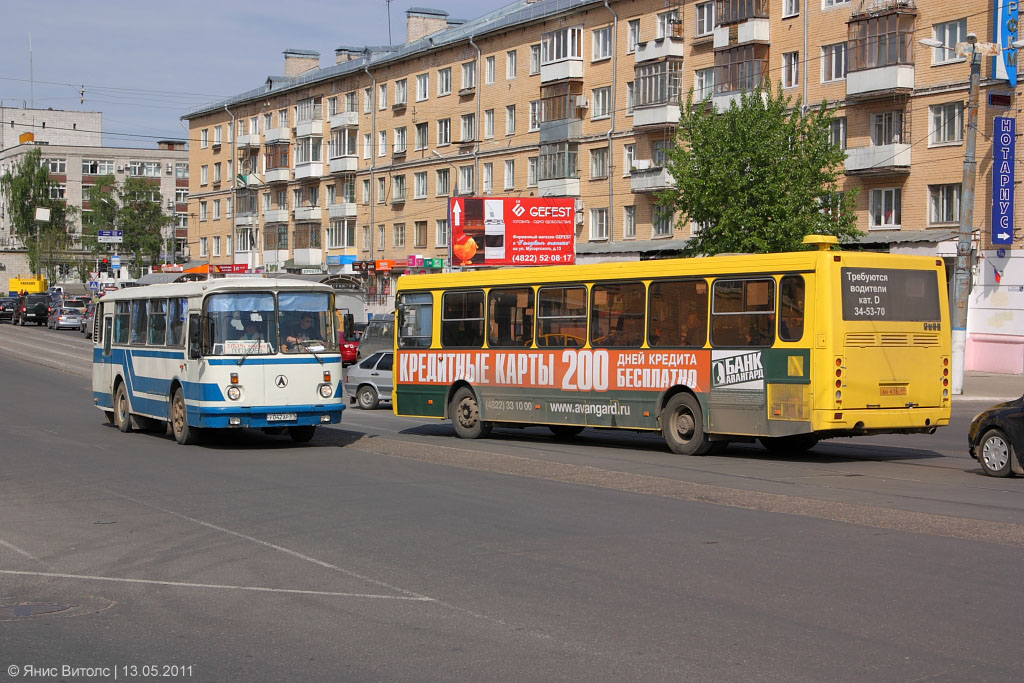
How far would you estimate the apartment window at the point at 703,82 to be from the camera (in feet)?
165

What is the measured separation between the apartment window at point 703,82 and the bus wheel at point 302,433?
3372 centimetres

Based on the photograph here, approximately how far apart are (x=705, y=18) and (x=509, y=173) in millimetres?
14363

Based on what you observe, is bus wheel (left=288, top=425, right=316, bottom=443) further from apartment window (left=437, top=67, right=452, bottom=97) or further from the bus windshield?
apartment window (left=437, top=67, right=452, bottom=97)

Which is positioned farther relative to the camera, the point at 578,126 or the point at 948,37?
the point at 578,126

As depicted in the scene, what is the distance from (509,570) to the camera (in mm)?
8742

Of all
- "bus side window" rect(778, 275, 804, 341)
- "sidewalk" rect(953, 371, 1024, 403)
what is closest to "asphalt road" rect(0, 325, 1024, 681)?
"bus side window" rect(778, 275, 804, 341)

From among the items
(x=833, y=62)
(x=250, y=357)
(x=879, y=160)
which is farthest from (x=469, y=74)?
(x=250, y=357)

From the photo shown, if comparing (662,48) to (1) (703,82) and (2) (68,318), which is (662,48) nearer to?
(1) (703,82)

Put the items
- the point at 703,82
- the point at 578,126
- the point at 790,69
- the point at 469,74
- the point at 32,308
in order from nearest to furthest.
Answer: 1. the point at 790,69
2. the point at 703,82
3. the point at 578,126
4. the point at 469,74
5. the point at 32,308

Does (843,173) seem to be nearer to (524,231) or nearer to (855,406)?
(524,231)

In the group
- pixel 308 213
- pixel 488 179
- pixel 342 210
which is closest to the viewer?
pixel 488 179

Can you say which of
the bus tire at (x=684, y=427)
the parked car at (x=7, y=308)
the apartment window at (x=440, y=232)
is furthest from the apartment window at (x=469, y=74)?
the bus tire at (x=684, y=427)

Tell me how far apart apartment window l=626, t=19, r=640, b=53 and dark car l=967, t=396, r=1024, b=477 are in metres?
41.3

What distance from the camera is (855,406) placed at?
635 inches
